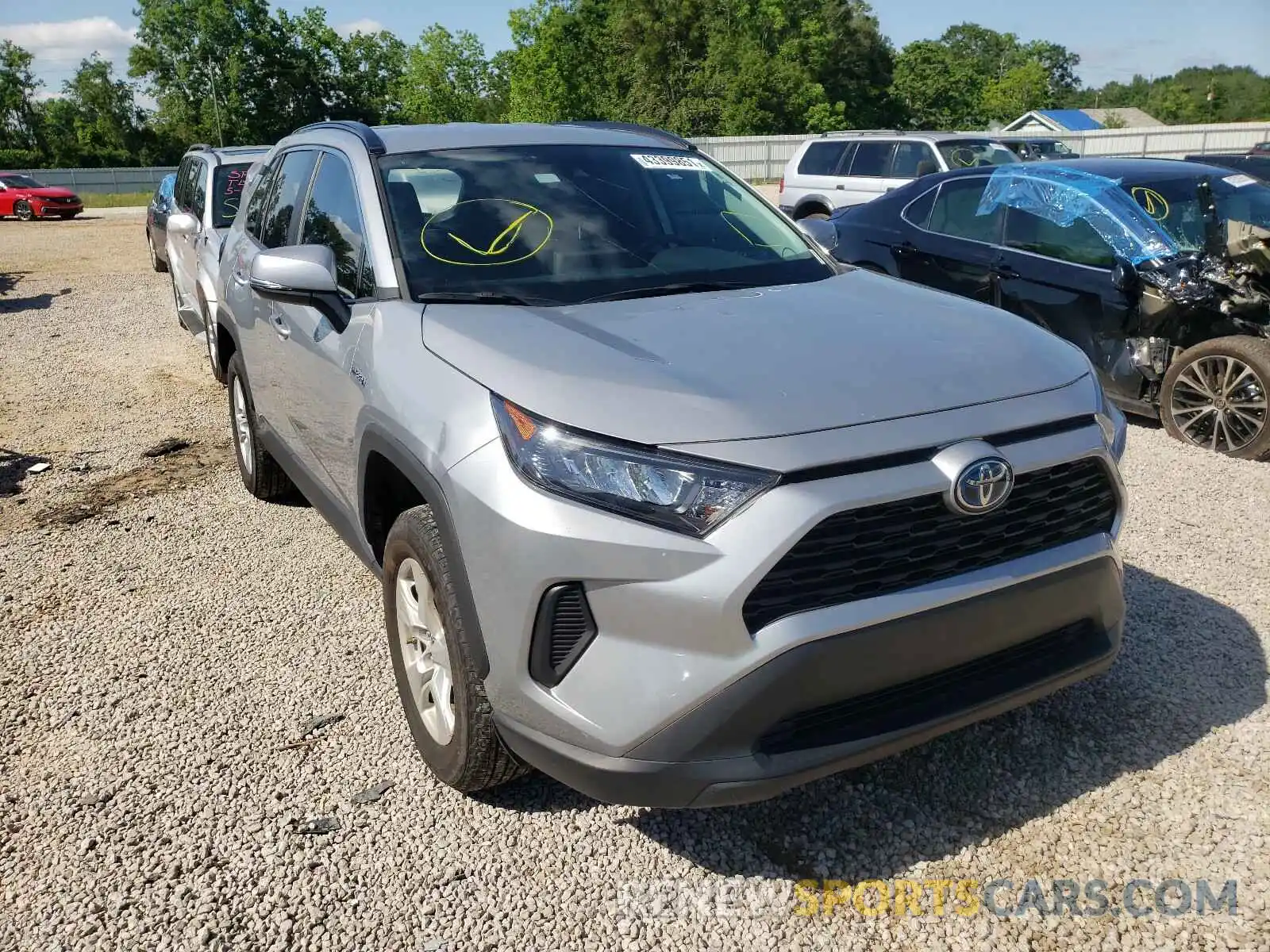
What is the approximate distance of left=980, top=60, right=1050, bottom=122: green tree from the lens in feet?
318

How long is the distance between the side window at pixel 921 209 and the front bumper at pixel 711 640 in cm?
541

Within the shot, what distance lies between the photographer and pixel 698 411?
2.24 m

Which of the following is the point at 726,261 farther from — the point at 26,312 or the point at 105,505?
the point at 26,312

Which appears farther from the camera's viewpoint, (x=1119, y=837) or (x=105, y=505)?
(x=105, y=505)

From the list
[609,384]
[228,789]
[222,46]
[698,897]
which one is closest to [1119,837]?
[698,897]

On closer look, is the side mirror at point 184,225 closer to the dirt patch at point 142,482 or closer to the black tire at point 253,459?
the dirt patch at point 142,482

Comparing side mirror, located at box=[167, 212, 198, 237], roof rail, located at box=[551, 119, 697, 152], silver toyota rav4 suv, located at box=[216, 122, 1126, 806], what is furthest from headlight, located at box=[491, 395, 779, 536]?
side mirror, located at box=[167, 212, 198, 237]

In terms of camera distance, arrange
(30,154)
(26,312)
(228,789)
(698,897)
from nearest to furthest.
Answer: (698,897)
(228,789)
(26,312)
(30,154)

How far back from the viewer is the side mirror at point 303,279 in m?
3.04

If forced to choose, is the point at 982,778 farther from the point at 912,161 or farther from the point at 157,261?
the point at 157,261

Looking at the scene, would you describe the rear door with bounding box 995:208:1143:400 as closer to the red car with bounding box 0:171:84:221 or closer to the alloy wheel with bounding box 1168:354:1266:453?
the alloy wheel with bounding box 1168:354:1266:453

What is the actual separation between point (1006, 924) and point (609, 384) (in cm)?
158

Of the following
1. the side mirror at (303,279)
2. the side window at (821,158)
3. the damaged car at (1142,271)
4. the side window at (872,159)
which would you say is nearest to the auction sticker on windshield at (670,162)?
the side mirror at (303,279)

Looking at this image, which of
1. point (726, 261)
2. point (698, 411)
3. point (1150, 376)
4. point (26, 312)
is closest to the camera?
point (698, 411)
